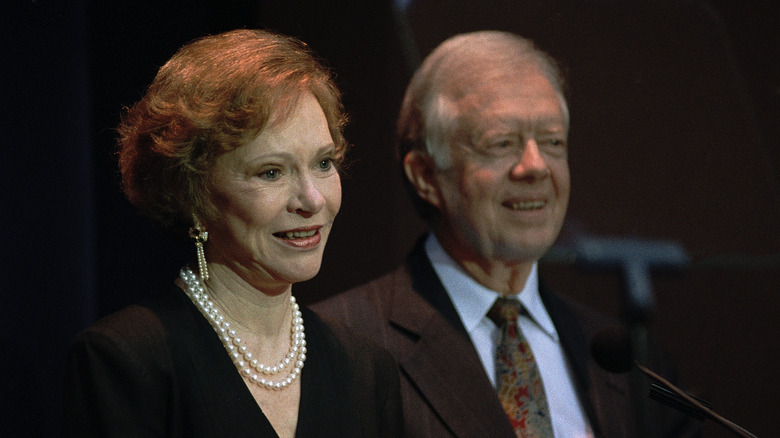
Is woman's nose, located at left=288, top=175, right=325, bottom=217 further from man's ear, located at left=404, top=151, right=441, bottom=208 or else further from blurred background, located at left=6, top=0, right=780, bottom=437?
man's ear, located at left=404, top=151, right=441, bottom=208

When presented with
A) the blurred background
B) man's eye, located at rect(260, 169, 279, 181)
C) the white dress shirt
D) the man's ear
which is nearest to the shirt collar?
the white dress shirt

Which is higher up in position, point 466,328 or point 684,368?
point 466,328

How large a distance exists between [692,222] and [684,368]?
57 cm

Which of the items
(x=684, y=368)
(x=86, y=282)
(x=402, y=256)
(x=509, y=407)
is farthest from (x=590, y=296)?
(x=86, y=282)

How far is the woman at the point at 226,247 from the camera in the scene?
154 cm

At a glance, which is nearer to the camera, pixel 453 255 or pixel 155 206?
pixel 155 206

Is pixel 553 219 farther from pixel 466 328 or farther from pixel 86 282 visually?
pixel 86 282

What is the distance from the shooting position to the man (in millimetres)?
2158

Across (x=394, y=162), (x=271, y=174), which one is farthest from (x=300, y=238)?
(x=394, y=162)

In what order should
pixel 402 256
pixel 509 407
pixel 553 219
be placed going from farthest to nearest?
1. pixel 402 256
2. pixel 553 219
3. pixel 509 407

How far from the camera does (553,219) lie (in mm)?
2264

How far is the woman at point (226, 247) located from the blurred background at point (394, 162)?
230mm

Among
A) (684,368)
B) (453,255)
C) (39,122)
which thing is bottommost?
(684,368)

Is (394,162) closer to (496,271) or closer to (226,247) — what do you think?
(496,271)
